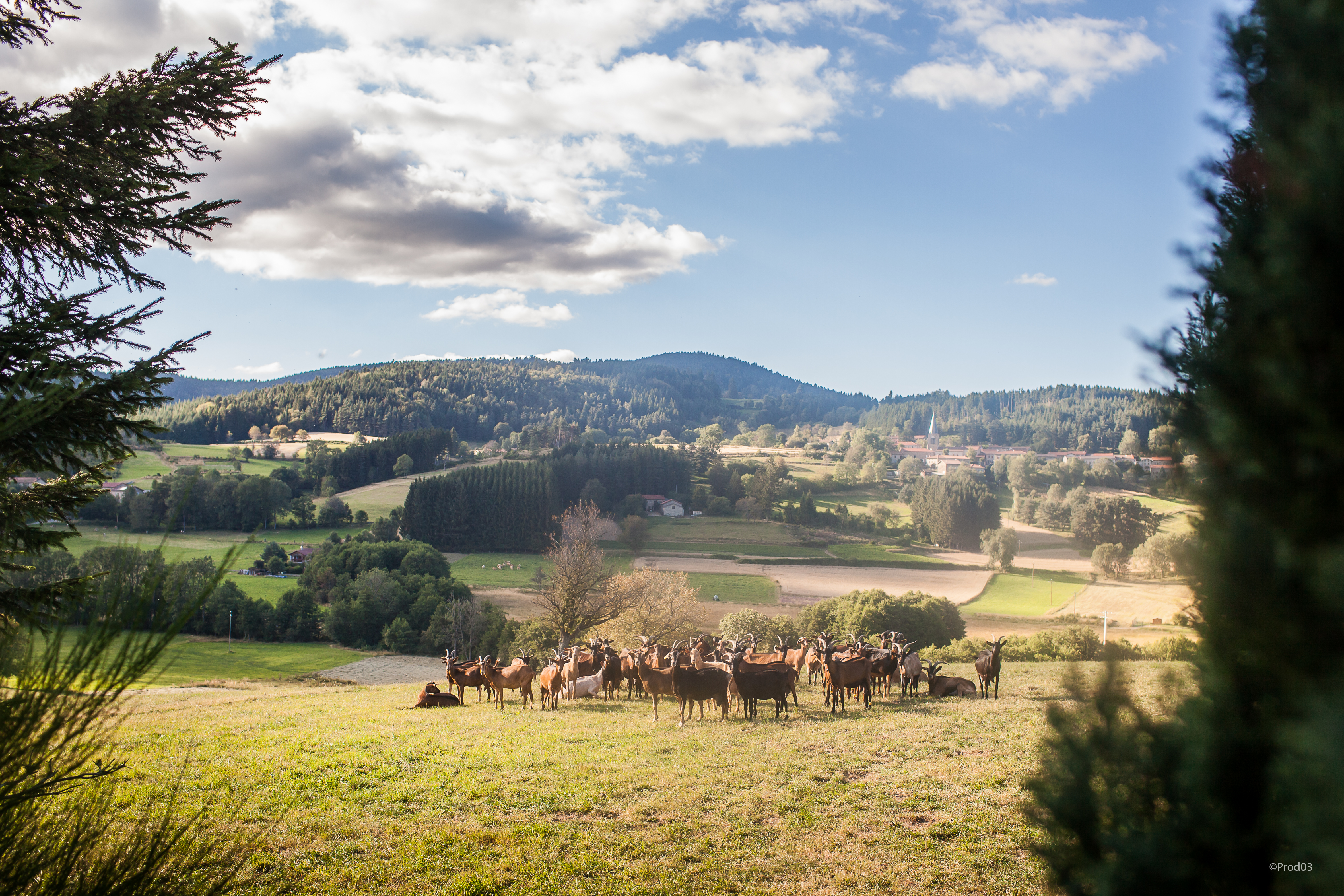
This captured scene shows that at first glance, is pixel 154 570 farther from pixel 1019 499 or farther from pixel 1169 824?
pixel 1019 499

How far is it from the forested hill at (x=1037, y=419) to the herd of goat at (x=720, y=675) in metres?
88.5

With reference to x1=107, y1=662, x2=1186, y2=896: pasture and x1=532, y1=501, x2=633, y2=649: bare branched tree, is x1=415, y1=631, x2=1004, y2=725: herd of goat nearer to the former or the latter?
x1=107, y1=662, x2=1186, y2=896: pasture

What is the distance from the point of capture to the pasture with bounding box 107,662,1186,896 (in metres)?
6.63

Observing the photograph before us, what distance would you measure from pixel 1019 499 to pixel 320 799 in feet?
306

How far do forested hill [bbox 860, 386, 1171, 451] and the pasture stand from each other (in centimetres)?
9605

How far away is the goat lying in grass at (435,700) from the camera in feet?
58.4

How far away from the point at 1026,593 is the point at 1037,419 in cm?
11901

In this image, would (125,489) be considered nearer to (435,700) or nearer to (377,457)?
(377,457)

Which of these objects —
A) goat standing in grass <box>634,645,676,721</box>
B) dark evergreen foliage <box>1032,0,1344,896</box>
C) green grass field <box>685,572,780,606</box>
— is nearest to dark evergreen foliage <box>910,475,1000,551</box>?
green grass field <box>685,572,780,606</box>

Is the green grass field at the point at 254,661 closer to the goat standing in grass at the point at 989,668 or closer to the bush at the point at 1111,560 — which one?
the goat standing in grass at the point at 989,668

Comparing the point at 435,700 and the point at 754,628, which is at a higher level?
the point at 435,700

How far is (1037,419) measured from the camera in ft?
517

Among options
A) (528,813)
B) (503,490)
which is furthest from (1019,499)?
(528,813)

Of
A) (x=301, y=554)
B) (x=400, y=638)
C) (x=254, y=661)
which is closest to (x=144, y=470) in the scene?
(x=301, y=554)
